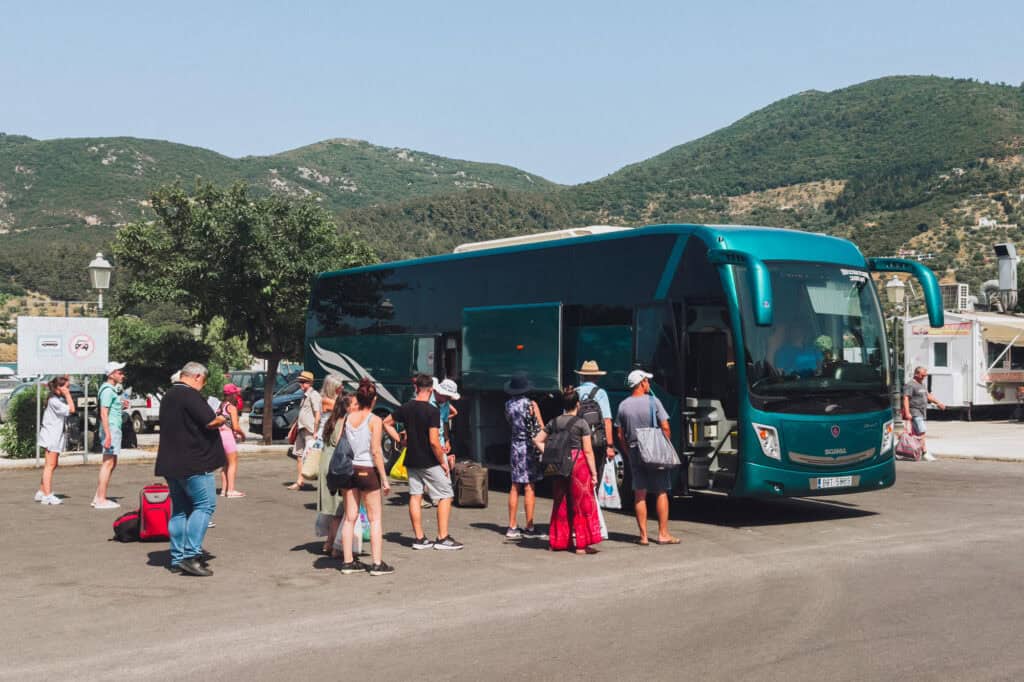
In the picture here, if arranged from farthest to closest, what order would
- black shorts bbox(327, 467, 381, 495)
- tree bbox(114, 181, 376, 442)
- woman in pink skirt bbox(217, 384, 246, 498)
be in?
1. tree bbox(114, 181, 376, 442)
2. woman in pink skirt bbox(217, 384, 246, 498)
3. black shorts bbox(327, 467, 381, 495)

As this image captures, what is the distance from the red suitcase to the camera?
39.5ft

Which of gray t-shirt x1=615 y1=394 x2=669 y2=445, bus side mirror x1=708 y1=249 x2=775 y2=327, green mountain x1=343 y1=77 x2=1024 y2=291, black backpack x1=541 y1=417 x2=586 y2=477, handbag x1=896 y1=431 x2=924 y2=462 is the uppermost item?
green mountain x1=343 y1=77 x2=1024 y2=291

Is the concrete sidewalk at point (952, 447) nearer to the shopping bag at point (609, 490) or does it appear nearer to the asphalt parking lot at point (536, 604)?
the asphalt parking lot at point (536, 604)

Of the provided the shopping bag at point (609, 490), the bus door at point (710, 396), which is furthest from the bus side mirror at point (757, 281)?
the shopping bag at point (609, 490)

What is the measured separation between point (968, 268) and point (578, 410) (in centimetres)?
7558

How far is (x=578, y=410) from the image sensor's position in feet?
39.2

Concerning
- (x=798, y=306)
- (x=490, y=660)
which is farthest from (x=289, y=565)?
(x=798, y=306)

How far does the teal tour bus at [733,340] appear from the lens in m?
13.0

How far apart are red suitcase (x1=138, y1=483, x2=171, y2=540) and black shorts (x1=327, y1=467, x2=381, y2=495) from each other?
8.73 feet

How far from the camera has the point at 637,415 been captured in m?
11.7

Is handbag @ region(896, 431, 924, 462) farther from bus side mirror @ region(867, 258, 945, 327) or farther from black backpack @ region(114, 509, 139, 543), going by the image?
black backpack @ region(114, 509, 139, 543)

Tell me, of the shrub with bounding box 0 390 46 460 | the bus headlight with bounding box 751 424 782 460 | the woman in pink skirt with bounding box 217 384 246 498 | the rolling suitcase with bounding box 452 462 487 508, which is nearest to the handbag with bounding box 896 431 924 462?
the bus headlight with bounding box 751 424 782 460

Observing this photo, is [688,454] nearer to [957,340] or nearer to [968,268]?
[957,340]

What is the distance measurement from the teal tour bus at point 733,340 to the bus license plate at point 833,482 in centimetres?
2
